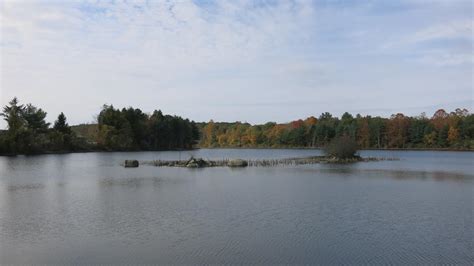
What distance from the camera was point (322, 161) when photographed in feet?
178

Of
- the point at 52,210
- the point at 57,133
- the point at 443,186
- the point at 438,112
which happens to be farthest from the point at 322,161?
the point at 438,112

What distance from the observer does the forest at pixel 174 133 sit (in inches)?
2854

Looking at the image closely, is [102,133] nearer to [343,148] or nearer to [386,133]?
[343,148]

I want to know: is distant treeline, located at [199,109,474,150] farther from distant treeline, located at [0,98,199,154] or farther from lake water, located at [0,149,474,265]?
lake water, located at [0,149,474,265]

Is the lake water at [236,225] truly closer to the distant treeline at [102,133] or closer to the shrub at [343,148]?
the shrub at [343,148]

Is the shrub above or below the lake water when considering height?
above

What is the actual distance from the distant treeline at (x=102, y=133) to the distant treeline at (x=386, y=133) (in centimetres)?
2687

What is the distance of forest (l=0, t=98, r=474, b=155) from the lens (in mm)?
72500

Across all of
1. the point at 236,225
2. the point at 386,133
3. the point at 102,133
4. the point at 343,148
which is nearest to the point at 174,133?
the point at 102,133

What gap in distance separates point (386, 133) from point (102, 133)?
67484mm

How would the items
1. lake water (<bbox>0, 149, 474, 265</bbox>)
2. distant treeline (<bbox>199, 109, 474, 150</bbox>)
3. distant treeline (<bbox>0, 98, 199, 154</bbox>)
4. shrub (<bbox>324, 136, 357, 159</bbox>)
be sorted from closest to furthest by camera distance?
lake water (<bbox>0, 149, 474, 265</bbox>)
shrub (<bbox>324, 136, 357, 159</bbox>)
distant treeline (<bbox>0, 98, 199, 154</bbox>)
distant treeline (<bbox>199, 109, 474, 150</bbox>)

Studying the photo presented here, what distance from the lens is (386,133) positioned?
113 meters

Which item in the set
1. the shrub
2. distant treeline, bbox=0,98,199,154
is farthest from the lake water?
distant treeline, bbox=0,98,199,154

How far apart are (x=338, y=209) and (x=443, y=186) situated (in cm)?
1268
